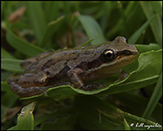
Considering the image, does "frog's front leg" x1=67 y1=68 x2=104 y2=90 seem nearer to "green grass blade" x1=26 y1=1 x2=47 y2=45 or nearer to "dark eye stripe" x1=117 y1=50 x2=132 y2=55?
"dark eye stripe" x1=117 y1=50 x2=132 y2=55

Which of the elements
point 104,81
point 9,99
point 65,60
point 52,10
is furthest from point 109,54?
point 52,10

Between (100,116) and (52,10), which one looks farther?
(52,10)

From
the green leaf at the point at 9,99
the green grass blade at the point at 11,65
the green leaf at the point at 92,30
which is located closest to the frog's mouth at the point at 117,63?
the green leaf at the point at 92,30

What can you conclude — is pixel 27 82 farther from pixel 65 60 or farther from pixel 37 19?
pixel 37 19

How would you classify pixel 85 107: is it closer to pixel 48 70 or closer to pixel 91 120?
pixel 91 120

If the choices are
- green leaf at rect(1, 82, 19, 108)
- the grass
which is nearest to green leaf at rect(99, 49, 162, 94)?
the grass

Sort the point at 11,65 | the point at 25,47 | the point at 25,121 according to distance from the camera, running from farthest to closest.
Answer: the point at 25,47 → the point at 11,65 → the point at 25,121

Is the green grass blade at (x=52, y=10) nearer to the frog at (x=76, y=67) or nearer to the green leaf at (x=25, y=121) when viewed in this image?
the frog at (x=76, y=67)
